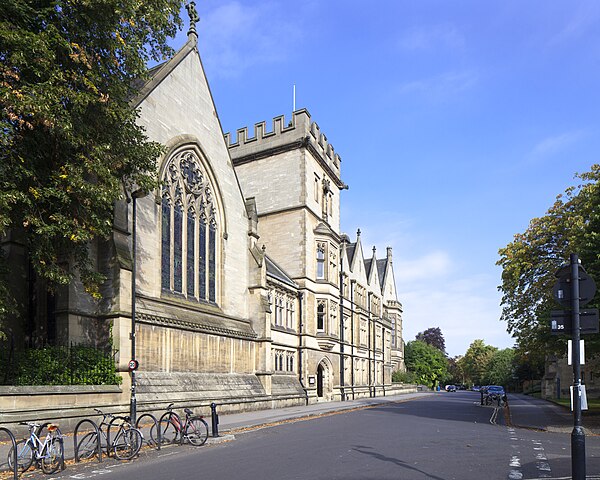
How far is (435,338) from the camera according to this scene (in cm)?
12075

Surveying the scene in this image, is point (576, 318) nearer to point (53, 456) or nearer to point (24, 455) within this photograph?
point (53, 456)

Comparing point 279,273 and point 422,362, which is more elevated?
point 279,273

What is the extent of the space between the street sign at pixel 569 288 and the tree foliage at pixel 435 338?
115m

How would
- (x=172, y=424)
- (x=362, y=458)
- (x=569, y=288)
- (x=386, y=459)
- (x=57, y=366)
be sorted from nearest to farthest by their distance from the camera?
(x=569, y=288) → (x=386, y=459) → (x=362, y=458) → (x=172, y=424) → (x=57, y=366)

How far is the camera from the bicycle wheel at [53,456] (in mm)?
10773

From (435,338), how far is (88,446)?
11422cm

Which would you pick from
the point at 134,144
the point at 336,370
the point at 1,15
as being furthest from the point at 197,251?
the point at 336,370

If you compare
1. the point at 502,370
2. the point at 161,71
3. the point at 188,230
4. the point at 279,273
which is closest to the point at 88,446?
the point at 188,230

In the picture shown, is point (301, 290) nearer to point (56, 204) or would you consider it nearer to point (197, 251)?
point (197, 251)

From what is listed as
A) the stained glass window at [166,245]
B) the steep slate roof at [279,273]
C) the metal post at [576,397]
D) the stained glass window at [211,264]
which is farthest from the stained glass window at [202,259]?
the metal post at [576,397]

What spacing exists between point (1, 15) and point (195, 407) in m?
14.7

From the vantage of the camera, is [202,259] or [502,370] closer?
[202,259]

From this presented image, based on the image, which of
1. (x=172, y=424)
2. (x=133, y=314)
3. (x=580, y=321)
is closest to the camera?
(x=580, y=321)

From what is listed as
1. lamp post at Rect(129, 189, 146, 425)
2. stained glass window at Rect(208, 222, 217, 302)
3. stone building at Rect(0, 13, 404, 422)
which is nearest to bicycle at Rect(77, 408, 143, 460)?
lamp post at Rect(129, 189, 146, 425)
